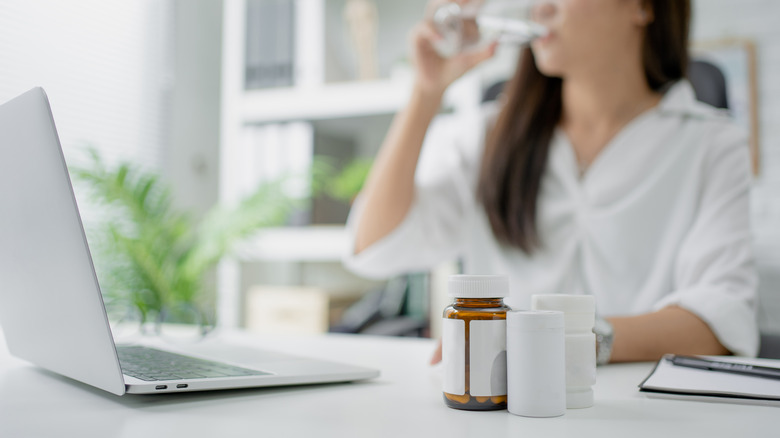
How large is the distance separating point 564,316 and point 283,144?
2.20m

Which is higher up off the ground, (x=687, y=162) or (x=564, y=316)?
(x=687, y=162)

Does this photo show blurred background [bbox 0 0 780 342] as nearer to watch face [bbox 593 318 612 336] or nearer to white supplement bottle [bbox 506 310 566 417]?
watch face [bbox 593 318 612 336]

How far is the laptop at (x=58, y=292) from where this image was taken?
41 centimetres

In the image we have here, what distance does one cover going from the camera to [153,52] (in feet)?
8.85

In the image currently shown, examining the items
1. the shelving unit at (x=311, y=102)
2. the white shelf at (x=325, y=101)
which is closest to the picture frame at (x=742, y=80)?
the shelving unit at (x=311, y=102)

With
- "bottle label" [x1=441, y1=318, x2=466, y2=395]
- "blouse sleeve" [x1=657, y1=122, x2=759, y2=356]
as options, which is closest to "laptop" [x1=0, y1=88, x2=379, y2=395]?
"bottle label" [x1=441, y1=318, x2=466, y2=395]

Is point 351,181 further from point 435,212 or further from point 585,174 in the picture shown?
point 585,174

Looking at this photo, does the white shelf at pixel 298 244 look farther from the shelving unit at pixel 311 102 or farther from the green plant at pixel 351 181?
the green plant at pixel 351 181

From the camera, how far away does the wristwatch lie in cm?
67

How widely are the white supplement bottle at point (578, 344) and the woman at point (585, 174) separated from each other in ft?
2.14

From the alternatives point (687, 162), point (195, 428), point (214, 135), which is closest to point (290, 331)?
point (214, 135)

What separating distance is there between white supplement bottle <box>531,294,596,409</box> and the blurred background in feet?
5.35

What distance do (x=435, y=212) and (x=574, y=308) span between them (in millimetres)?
866

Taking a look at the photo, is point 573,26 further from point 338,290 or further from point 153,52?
point 153,52
